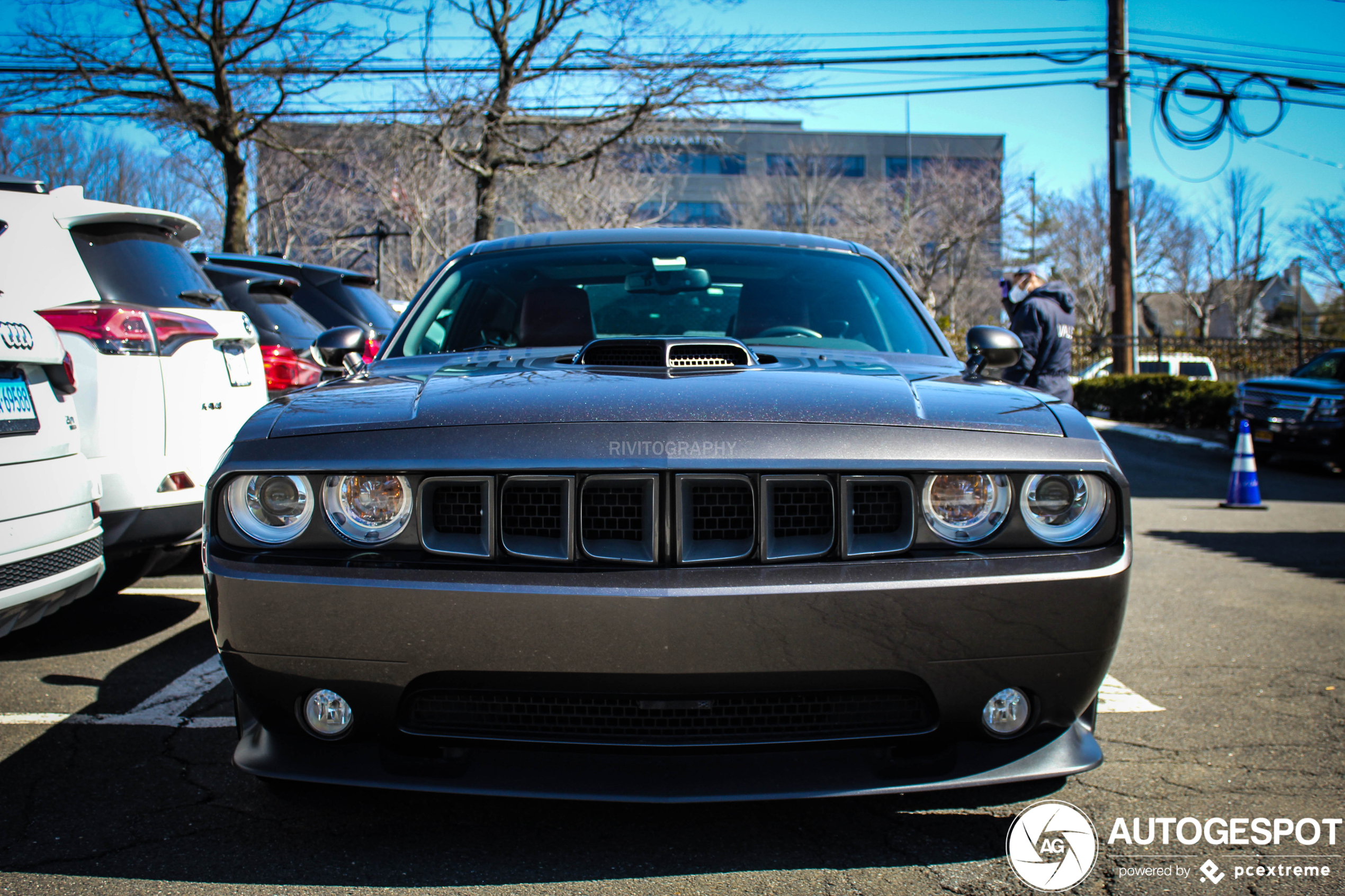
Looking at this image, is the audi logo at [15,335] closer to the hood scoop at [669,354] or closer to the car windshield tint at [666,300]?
the car windshield tint at [666,300]

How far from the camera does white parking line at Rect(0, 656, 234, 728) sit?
10.2 feet

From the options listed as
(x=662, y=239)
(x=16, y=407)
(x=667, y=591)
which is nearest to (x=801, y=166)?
(x=662, y=239)

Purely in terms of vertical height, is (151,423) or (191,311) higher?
(191,311)

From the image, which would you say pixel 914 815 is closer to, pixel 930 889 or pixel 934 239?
pixel 930 889

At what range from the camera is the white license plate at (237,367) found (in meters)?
4.45

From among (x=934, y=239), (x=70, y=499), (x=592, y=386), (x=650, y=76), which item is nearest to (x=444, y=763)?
(x=592, y=386)

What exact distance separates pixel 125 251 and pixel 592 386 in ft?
9.83

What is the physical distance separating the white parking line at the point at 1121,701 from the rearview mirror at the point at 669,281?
6.27 feet

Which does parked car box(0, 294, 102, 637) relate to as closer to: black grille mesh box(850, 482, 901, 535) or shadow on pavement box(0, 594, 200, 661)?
shadow on pavement box(0, 594, 200, 661)

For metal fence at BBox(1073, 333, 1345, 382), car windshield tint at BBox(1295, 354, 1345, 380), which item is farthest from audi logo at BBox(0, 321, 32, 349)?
metal fence at BBox(1073, 333, 1345, 382)

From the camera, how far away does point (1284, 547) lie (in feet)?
22.7

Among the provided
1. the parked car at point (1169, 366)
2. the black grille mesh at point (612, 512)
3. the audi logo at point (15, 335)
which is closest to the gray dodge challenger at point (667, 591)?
the black grille mesh at point (612, 512)

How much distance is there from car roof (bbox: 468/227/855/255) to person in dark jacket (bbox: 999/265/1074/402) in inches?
159

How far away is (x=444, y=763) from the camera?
202 centimetres
